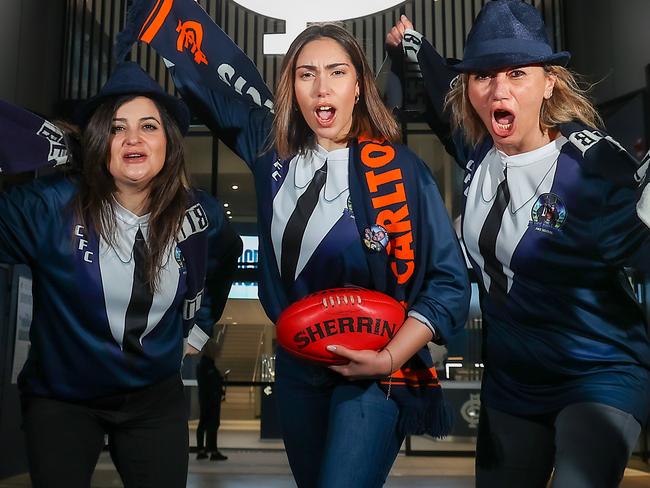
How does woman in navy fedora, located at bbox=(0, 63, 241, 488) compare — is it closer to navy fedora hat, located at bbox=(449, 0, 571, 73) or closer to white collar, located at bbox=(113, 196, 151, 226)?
white collar, located at bbox=(113, 196, 151, 226)

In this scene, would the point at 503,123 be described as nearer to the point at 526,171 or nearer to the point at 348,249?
the point at 526,171

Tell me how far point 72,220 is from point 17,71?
17.7 feet

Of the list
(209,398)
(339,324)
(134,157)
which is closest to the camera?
(339,324)

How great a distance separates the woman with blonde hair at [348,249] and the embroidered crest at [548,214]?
25 centimetres

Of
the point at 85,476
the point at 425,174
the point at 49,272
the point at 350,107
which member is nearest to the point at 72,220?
the point at 49,272

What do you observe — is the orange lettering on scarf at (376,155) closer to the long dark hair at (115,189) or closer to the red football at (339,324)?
the red football at (339,324)

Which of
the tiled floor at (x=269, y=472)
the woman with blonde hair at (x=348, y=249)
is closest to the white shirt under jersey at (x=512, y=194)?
the woman with blonde hair at (x=348, y=249)

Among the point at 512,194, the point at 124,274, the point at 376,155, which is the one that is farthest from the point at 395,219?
the point at 124,274

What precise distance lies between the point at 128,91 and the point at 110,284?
2.05ft

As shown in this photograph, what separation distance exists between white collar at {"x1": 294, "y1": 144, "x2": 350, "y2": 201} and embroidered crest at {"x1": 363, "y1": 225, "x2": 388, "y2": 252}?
6.8 inches

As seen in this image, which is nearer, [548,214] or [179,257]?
[548,214]

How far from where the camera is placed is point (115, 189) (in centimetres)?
244

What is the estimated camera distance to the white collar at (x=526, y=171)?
7.23ft

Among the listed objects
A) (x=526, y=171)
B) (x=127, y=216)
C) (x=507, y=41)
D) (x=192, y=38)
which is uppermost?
(x=192, y=38)
